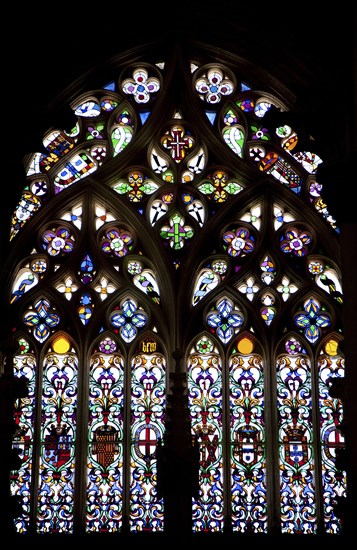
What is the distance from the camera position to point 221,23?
50.0 ft

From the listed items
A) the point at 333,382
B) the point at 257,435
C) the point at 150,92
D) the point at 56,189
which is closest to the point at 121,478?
the point at 257,435

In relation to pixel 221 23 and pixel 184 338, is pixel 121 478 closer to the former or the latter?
pixel 184 338

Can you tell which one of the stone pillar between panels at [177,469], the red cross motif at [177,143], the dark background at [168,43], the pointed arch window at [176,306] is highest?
the dark background at [168,43]

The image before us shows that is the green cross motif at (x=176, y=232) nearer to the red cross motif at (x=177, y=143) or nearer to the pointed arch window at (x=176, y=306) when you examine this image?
the pointed arch window at (x=176, y=306)

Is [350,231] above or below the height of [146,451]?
above

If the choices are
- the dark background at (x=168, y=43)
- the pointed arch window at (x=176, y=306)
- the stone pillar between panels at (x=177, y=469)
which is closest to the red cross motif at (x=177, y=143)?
the pointed arch window at (x=176, y=306)

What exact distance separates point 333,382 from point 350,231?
1508 mm

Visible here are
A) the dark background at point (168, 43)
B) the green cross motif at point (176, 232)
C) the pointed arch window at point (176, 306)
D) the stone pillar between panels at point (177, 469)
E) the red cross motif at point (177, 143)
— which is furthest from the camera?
the red cross motif at point (177, 143)

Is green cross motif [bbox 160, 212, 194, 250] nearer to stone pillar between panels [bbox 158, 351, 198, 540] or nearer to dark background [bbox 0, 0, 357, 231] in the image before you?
dark background [bbox 0, 0, 357, 231]

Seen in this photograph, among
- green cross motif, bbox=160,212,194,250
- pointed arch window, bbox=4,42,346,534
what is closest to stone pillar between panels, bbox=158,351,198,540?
pointed arch window, bbox=4,42,346,534

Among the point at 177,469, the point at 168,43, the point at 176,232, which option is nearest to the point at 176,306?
the point at 176,232

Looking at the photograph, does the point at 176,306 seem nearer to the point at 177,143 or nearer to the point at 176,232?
the point at 176,232

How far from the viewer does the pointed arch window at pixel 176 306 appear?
1360 cm

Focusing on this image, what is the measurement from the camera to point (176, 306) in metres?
14.2
